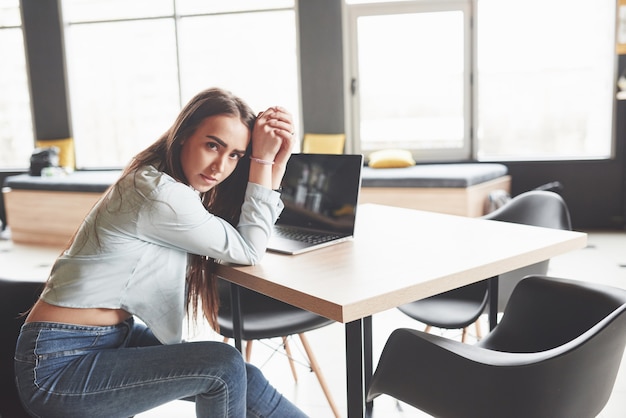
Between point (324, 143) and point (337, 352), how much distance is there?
10.9 ft

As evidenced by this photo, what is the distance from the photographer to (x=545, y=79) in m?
5.70

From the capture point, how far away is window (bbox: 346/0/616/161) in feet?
18.4

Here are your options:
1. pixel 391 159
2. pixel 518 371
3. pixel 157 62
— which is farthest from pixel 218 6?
pixel 518 371

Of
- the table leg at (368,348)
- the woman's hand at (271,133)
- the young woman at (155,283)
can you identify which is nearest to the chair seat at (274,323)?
the table leg at (368,348)

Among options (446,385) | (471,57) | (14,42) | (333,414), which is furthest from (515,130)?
(14,42)

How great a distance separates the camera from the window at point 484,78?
5594mm

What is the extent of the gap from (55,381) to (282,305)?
99 centimetres

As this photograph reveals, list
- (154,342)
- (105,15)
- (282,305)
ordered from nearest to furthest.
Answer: (154,342) < (282,305) < (105,15)

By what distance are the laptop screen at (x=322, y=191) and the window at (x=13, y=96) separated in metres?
5.86

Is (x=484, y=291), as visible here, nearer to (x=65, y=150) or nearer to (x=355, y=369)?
(x=355, y=369)

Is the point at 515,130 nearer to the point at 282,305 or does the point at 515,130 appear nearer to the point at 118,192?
the point at 282,305

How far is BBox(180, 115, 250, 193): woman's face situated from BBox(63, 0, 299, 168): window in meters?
4.86

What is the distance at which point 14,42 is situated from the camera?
6719 mm

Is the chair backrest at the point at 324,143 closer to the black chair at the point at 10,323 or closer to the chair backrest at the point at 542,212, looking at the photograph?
the chair backrest at the point at 542,212
